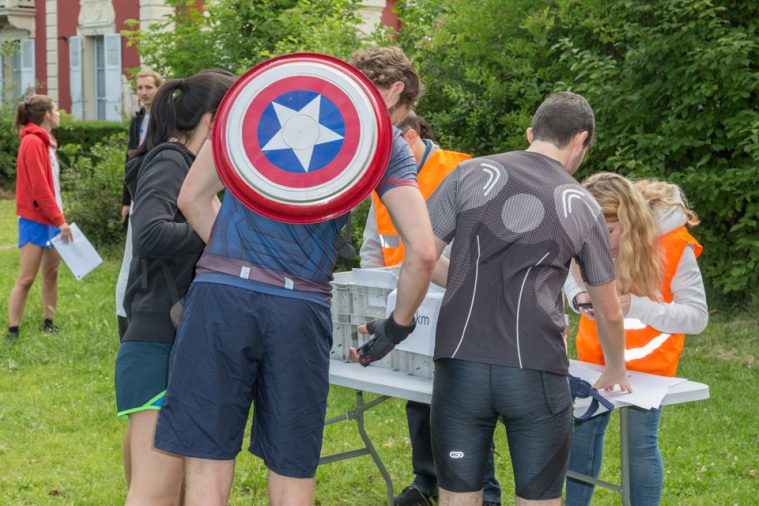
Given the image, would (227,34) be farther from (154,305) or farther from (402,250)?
(154,305)

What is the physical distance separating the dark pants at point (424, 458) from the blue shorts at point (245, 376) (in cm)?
167

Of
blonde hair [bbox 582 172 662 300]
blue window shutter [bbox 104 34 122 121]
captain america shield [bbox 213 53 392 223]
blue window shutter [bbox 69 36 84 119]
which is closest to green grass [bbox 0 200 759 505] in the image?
blonde hair [bbox 582 172 662 300]

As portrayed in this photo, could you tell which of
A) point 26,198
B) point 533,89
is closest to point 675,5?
point 533,89

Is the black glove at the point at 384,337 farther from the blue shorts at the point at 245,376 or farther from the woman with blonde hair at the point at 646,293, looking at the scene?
the woman with blonde hair at the point at 646,293

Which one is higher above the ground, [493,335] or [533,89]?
[493,335]

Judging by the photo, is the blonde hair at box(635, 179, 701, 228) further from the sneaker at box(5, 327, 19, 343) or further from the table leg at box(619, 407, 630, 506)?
the sneaker at box(5, 327, 19, 343)

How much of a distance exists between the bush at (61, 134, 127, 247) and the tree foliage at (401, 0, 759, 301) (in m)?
4.42

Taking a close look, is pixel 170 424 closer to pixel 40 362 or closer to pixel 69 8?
pixel 40 362

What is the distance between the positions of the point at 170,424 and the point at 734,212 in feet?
21.5

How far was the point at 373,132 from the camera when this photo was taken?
2.71 metres

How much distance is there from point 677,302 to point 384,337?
1319mm

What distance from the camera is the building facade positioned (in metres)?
25.7

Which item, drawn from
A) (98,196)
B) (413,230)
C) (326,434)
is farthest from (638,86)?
(98,196)

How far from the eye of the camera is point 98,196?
12273 mm
